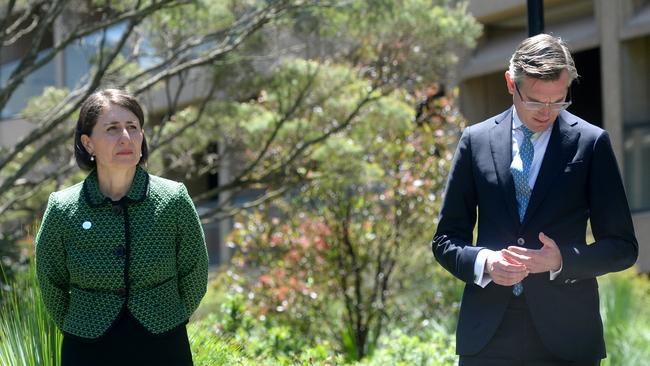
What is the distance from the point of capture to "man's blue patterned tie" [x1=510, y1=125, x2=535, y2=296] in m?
3.59

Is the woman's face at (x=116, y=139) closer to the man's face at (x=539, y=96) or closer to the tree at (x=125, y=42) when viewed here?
the man's face at (x=539, y=96)

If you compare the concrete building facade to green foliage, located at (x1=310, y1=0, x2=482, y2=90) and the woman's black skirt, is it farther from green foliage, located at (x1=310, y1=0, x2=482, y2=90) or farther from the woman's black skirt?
the woman's black skirt

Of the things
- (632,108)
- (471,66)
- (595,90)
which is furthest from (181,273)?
(595,90)

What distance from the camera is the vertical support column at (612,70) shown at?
17.1 meters

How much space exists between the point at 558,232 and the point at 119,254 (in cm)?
148

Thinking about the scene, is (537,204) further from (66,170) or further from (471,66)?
(471,66)

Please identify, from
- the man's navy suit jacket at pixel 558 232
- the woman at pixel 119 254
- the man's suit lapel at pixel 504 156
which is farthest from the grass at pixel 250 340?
the man's suit lapel at pixel 504 156

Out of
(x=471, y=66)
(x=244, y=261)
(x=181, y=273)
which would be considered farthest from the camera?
(x=471, y=66)

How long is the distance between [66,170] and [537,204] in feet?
28.1

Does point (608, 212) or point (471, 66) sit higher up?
point (608, 212)

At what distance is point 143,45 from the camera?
13438 mm

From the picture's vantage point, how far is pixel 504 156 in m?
3.65

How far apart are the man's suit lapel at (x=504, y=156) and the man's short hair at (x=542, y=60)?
21 cm

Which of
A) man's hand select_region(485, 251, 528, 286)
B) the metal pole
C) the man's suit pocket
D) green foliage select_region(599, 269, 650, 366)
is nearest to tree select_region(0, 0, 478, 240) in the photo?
green foliage select_region(599, 269, 650, 366)
